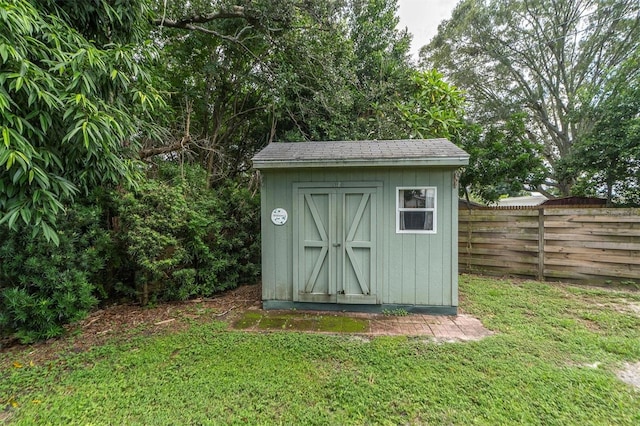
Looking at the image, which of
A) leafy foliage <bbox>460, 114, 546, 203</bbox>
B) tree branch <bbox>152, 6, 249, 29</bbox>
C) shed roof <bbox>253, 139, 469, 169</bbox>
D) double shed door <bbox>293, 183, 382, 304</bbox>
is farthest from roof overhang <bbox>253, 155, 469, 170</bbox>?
leafy foliage <bbox>460, 114, 546, 203</bbox>

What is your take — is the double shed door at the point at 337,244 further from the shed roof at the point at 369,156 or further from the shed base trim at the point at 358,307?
the shed roof at the point at 369,156

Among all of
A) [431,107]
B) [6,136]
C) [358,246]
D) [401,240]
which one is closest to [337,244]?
[358,246]

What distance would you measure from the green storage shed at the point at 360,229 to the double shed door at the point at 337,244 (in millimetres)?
14

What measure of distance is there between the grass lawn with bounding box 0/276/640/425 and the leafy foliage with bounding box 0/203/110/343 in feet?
1.34

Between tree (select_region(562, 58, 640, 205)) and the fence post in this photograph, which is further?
tree (select_region(562, 58, 640, 205))

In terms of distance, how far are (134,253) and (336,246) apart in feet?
9.32

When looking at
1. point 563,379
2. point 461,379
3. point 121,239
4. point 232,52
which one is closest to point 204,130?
point 232,52

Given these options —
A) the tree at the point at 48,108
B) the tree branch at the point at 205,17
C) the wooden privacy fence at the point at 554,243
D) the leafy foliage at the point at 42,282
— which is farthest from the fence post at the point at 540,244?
the leafy foliage at the point at 42,282

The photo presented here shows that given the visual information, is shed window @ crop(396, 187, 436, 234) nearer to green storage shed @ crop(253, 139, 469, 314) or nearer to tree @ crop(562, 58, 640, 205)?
green storage shed @ crop(253, 139, 469, 314)

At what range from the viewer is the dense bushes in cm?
287

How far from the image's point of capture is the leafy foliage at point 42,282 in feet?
9.22

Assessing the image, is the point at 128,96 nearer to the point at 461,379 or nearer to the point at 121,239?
the point at 121,239

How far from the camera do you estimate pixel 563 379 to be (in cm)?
226

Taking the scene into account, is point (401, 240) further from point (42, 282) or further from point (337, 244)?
point (42, 282)
